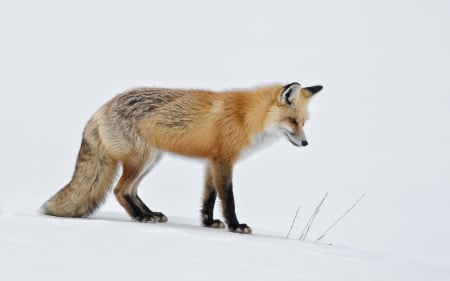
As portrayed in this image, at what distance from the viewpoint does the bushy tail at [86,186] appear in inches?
221

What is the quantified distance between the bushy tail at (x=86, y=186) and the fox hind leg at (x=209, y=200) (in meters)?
0.88

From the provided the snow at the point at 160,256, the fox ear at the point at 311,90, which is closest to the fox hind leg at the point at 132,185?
the snow at the point at 160,256

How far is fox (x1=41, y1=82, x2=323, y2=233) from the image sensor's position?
5.59 meters

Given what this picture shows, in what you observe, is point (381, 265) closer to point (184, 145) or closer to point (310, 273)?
point (310, 273)

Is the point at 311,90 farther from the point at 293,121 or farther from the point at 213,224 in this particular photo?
the point at 213,224

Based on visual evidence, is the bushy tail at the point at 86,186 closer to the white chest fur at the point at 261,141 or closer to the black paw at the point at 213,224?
the black paw at the point at 213,224

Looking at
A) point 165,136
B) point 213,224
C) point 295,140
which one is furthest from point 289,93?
point 213,224

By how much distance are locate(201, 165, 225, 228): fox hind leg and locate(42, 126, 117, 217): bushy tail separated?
88 centimetres

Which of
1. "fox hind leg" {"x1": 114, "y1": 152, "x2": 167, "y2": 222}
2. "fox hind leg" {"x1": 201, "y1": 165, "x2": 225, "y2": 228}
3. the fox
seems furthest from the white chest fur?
"fox hind leg" {"x1": 114, "y1": 152, "x2": 167, "y2": 222}

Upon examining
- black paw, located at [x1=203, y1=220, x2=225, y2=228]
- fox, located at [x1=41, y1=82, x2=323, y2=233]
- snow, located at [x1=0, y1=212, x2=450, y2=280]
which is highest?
fox, located at [x1=41, y1=82, x2=323, y2=233]

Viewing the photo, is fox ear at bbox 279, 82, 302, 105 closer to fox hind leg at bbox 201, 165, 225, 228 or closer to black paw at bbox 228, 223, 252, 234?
fox hind leg at bbox 201, 165, 225, 228

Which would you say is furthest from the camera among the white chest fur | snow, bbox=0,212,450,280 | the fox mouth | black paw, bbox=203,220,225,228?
black paw, bbox=203,220,225,228

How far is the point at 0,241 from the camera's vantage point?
3.62m

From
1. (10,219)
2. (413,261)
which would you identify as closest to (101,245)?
(10,219)
